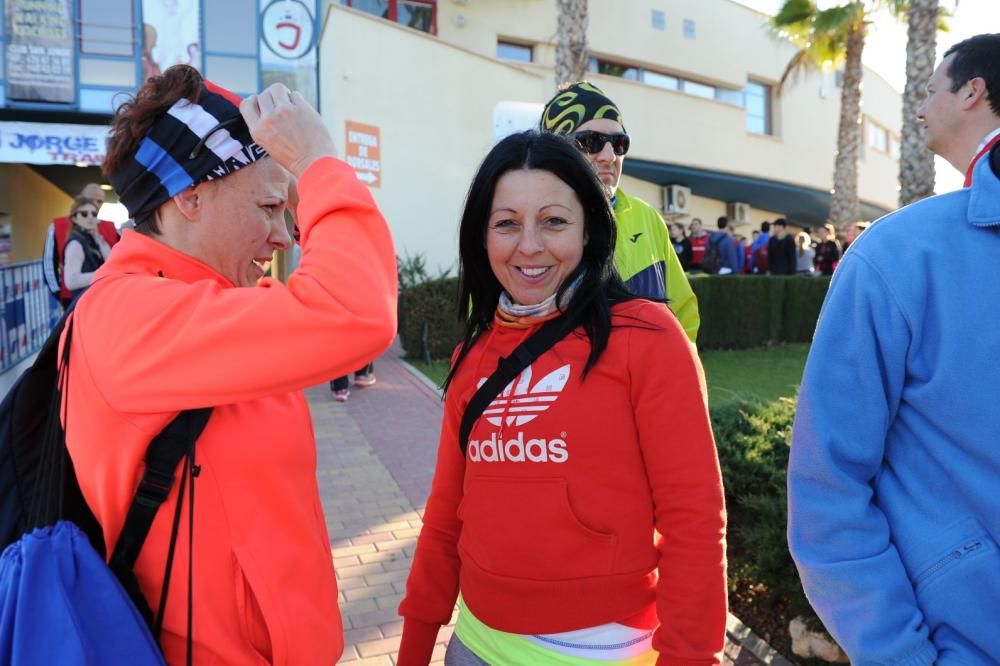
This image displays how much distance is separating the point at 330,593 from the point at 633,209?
1765 millimetres

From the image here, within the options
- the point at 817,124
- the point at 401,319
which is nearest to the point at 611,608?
the point at 401,319

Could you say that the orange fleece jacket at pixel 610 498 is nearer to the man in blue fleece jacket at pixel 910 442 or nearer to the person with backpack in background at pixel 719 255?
the man in blue fleece jacket at pixel 910 442

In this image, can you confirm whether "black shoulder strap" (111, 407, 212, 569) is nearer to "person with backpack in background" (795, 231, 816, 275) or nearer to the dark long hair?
the dark long hair

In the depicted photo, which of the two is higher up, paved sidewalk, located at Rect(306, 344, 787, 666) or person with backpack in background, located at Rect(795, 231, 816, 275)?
person with backpack in background, located at Rect(795, 231, 816, 275)

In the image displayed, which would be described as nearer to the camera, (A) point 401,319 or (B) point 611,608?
(B) point 611,608

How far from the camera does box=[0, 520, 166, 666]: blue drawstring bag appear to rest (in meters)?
1.19

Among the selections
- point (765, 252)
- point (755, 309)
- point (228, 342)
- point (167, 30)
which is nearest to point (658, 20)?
point (765, 252)

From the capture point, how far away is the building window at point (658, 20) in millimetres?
22453

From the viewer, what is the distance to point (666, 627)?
5.24 ft

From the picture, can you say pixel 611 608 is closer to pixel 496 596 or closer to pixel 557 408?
pixel 496 596

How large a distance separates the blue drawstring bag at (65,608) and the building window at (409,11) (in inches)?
771

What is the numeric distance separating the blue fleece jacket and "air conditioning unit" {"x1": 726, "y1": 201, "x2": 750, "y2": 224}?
2637 centimetres

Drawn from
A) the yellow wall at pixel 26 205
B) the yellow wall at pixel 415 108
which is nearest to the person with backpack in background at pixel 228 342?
the yellow wall at pixel 415 108

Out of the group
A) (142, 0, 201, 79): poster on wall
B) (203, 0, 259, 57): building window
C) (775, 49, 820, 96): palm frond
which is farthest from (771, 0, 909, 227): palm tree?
(142, 0, 201, 79): poster on wall
